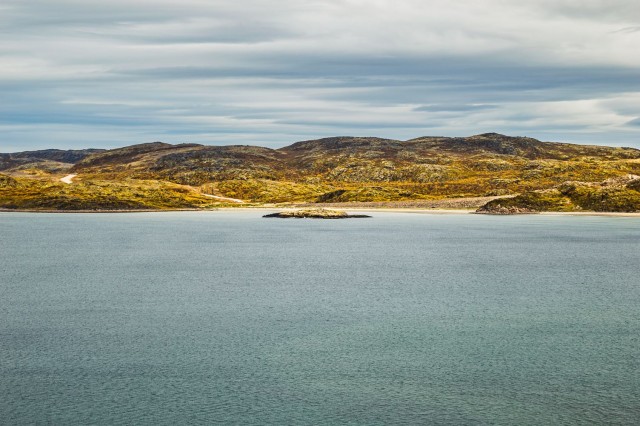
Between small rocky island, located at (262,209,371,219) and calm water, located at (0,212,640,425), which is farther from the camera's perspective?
small rocky island, located at (262,209,371,219)

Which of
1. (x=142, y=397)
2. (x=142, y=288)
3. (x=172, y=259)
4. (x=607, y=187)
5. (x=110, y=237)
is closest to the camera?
(x=142, y=397)

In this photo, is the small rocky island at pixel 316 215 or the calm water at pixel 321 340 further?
the small rocky island at pixel 316 215

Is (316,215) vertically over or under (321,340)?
over

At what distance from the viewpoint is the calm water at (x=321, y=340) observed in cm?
2583

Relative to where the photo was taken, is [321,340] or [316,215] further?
[316,215]

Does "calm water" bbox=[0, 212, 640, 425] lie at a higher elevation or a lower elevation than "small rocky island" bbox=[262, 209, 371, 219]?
lower

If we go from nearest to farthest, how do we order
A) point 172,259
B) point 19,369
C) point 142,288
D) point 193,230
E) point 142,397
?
point 142,397
point 19,369
point 142,288
point 172,259
point 193,230

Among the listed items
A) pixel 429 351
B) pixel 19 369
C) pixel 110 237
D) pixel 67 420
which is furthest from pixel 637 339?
pixel 110 237

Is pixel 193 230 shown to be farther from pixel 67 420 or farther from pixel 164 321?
pixel 67 420

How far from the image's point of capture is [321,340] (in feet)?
121

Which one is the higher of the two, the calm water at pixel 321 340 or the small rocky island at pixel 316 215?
the small rocky island at pixel 316 215

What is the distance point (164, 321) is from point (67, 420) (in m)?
18.2

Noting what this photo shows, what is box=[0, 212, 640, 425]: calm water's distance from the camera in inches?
1017

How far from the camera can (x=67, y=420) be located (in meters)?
24.4
